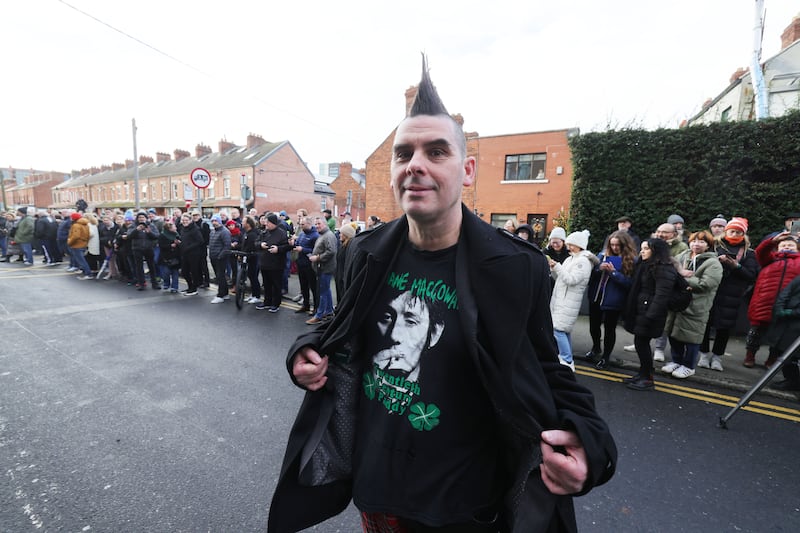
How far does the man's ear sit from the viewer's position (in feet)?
4.37

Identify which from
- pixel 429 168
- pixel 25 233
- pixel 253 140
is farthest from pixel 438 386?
pixel 253 140

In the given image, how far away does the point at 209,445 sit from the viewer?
3.06 m

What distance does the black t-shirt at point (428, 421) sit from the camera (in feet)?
4.23

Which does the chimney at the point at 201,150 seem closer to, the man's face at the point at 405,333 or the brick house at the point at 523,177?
the brick house at the point at 523,177

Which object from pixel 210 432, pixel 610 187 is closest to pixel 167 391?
pixel 210 432

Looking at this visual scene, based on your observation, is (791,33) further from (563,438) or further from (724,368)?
(563,438)

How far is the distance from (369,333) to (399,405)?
305 millimetres

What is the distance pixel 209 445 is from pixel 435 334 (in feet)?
9.18

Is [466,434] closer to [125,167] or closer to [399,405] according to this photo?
[399,405]

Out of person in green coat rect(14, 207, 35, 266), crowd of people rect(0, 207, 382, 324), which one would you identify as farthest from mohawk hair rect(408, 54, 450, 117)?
person in green coat rect(14, 207, 35, 266)

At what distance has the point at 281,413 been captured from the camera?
3604 mm

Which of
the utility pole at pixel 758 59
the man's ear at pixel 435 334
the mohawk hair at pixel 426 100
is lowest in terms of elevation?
the man's ear at pixel 435 334

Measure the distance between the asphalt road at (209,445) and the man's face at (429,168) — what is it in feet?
7.31

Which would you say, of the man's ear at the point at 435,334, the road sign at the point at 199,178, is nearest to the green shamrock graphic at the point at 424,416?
the man's ear at the point at 435,334
